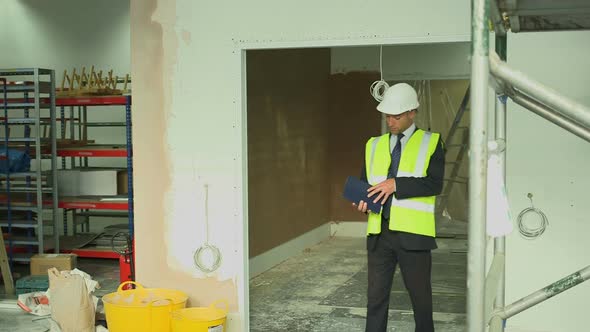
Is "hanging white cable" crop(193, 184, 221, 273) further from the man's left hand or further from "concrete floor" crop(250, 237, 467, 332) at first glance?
the man's left hand

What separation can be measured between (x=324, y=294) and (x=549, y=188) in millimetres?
2530

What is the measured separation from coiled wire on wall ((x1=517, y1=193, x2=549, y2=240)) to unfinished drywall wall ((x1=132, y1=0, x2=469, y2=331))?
156 cm

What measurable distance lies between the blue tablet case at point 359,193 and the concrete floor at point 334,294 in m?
1.45

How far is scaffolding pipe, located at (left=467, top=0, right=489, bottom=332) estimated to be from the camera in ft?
6.13

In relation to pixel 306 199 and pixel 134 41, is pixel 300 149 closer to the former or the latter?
pixel 306 199

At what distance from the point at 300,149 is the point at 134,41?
3.72m

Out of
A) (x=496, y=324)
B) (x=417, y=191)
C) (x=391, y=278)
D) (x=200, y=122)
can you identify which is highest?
(x=200, y=122)

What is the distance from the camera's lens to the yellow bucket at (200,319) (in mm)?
4594

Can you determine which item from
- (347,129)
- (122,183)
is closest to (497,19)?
(122,183)

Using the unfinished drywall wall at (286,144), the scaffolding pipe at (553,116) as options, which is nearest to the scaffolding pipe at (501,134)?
the scaffolding pipe at (553,116)

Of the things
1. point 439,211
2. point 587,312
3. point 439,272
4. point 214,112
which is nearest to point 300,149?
point 439,211

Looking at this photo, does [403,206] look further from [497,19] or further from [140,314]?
[140,314]

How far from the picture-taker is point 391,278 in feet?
13.5

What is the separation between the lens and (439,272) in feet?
23.5
